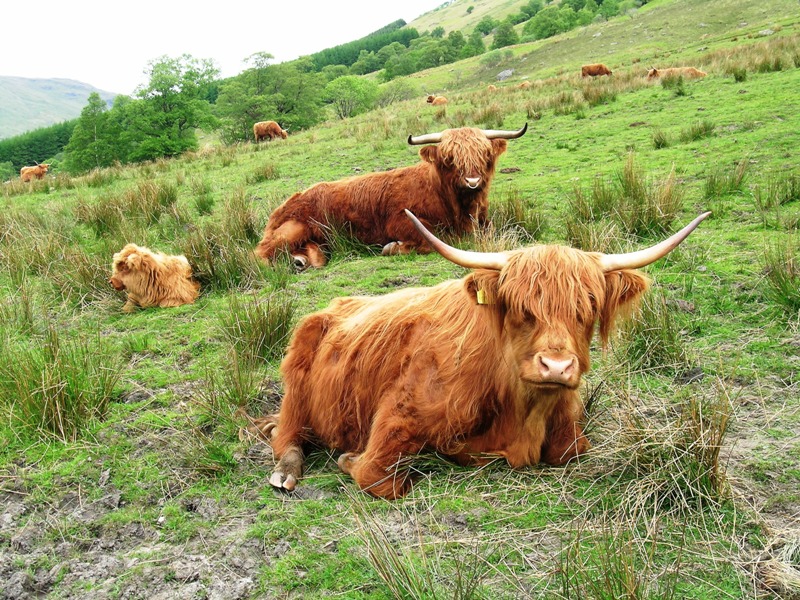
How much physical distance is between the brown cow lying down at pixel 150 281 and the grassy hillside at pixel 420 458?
0.19 metres

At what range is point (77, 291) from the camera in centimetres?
527

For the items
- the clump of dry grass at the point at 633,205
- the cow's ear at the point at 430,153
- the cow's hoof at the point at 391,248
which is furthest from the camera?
the cow's ear at the point at 430,153

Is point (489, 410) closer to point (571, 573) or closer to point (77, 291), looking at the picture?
point (571, 573)

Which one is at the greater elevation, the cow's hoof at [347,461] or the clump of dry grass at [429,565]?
the clump of dry grass at [429,565]

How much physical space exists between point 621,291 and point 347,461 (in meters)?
1.33

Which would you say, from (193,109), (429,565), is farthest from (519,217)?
(193,109)

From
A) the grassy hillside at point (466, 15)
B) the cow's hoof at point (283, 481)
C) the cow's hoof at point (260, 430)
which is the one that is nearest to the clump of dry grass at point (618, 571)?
the cow's hoof at point (283, 481)

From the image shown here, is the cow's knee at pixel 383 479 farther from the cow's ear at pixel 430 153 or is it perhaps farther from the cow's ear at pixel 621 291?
the cow's ear at pixel 430 153

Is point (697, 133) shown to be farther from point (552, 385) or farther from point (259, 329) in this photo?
point (552, 385)

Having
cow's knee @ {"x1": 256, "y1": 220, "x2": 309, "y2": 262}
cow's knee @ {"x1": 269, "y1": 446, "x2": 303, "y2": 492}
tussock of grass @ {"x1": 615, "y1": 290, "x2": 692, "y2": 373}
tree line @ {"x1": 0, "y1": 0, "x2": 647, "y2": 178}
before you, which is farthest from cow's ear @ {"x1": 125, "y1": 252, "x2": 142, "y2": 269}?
tree line @ {"x1": 0, "y1": 0, "x2": 647, "y2": 178}

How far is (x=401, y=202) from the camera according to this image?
6.28 metres

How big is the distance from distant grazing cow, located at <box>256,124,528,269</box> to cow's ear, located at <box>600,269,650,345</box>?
11.4 ft

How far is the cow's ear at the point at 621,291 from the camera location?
215cm

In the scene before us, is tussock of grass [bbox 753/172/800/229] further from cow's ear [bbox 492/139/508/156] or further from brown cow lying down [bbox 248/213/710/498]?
brown cow lying down [bbox 248/213/710/498]
